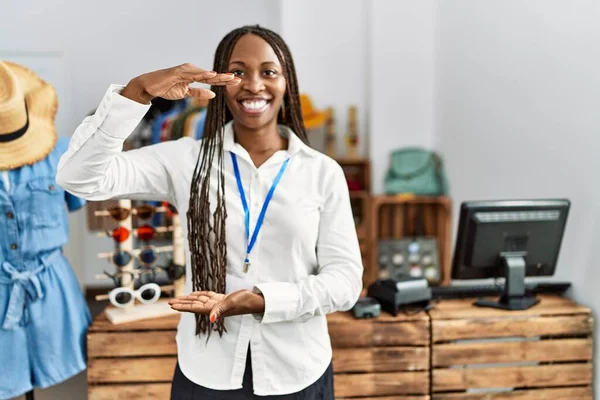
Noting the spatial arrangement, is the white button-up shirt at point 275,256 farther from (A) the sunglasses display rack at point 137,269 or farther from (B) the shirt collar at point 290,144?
(A) the sunglasses display rack at point 137,269

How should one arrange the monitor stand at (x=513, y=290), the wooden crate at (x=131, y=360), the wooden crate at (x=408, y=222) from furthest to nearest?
the wooden crate at (x=408, y=222) < the monitor stand at (x=513, y=290) < the wooden crate at (x=131, y=360)

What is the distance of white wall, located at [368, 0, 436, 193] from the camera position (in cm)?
419

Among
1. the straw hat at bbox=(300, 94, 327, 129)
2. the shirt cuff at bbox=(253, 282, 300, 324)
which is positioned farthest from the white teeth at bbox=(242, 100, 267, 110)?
the straw hat at bbox=(300, 94, 327, 129)

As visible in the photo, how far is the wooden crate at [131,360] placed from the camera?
6.06 ft

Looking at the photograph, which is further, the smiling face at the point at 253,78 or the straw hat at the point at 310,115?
the straw hat at the point at 310,115

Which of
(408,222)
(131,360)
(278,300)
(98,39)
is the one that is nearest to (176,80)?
(278,300)

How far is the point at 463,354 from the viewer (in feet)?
6.36

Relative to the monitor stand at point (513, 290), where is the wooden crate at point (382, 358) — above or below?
below

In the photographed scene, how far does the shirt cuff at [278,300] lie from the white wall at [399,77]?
3.13 metres

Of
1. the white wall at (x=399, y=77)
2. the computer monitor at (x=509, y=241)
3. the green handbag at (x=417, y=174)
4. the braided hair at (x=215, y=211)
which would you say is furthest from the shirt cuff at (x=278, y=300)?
the white wall at (x=399, y=77)

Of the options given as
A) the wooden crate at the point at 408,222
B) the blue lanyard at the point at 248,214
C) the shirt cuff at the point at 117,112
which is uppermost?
the shirt cuff at the point at 117,112

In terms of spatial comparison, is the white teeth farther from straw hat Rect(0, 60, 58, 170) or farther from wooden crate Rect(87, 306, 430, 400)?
wooden crate Rect(87, 306, 430, 400)

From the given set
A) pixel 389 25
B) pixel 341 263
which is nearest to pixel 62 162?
pixel 341 263

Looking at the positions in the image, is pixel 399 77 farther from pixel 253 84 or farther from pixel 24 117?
pixel 253 84
